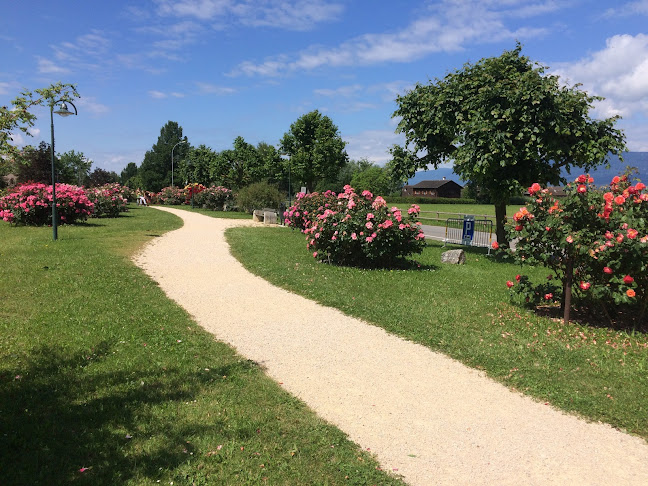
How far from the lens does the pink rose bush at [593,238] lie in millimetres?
5750

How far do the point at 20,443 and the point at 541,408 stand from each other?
4091 mm

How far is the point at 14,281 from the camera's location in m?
7.99

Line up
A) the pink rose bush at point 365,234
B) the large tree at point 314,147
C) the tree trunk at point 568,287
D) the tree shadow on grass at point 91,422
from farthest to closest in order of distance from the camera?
the large tree at point 314,147, the pink rose bush at point 365,234, the tree trunk at point 568,287, the tree shadow on grass at point 91,422

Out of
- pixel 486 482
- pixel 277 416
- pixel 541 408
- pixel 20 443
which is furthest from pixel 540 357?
pixel 20 443

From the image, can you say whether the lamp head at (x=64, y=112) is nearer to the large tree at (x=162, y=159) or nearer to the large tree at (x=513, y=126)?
the large tree at (x=513, y=126)

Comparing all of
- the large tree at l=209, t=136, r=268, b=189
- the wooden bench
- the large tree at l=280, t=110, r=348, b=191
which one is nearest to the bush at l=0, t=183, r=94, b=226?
the wooden bench

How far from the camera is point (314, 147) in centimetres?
3769

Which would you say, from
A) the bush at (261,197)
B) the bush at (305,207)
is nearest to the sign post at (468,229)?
the bush at (305,207)

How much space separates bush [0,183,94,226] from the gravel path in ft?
47.4

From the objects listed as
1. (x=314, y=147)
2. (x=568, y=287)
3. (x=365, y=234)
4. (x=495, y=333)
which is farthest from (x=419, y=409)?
(x=314, y=147)

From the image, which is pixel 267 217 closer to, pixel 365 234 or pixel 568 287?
pixel 365 234

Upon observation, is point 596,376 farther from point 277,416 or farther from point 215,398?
point 215,398

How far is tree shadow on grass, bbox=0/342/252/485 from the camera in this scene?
2896mm

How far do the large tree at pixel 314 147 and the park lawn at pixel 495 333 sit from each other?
27.0 metres
